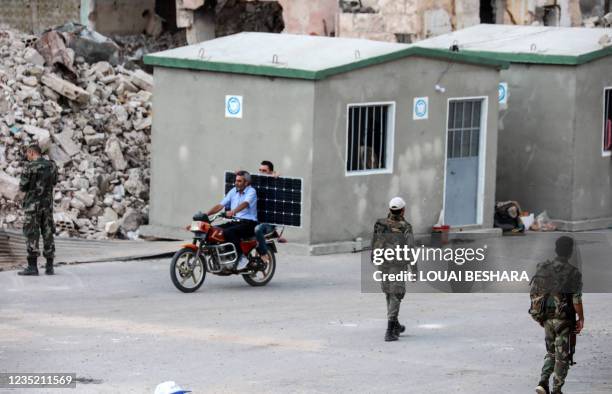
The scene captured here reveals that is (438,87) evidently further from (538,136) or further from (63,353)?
(63,353)

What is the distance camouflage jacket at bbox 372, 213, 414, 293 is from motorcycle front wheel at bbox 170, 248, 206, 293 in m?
3.41

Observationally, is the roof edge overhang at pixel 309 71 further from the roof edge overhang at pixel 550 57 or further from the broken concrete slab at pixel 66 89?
the broken concrete slab at pixel 66 89

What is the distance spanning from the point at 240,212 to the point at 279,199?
2484 mm

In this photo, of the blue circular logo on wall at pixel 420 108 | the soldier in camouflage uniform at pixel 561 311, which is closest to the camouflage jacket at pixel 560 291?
the soldier in camouflage uniform at pixel 561 311

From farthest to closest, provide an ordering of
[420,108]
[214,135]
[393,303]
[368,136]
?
[420,108] → [214,135] → [368,136] → [393,303]

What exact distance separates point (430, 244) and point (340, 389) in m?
9.98

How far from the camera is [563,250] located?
1162cm

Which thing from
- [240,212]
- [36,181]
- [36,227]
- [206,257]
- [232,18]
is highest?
[232,18]

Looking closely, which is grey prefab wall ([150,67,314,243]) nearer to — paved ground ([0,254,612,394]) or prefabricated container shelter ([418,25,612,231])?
paved ground ([0,254,612,394])

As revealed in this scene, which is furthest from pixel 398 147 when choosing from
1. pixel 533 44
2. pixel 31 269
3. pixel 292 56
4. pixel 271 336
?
pixel 271 336

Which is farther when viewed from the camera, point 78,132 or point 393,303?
point 78,132

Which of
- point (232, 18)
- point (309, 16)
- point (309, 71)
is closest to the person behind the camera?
point (309, 71)

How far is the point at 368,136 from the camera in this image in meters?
21.0

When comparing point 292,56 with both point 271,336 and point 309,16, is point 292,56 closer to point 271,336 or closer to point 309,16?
point 271,336
